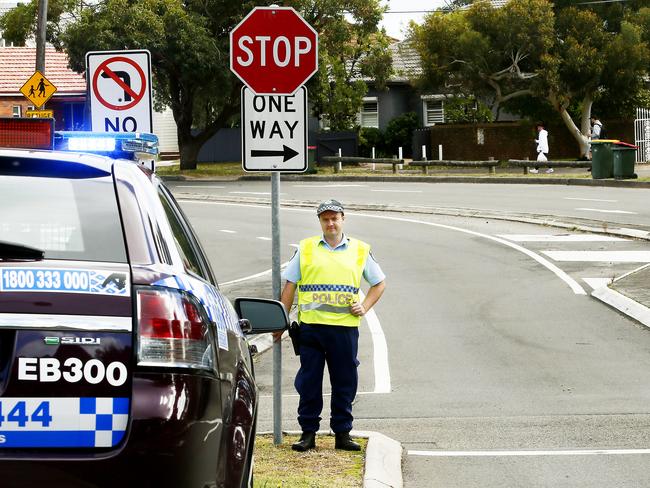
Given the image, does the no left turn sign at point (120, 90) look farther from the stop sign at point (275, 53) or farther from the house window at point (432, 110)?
the house window at point (432, 110)

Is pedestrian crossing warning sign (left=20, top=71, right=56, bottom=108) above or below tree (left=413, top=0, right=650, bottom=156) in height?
below

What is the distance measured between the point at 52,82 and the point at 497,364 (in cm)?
4597

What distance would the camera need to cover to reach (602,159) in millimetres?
Result: 34812

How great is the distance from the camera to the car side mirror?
5.49 m

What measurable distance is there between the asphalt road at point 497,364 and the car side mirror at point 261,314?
251 cm

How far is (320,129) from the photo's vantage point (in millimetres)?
53531

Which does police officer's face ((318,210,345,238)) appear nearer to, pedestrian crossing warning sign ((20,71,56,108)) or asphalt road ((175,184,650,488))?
asphalt road ((175,184,650,488))

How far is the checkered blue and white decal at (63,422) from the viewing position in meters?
3.49

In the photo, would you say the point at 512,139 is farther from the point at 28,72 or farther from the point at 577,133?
the point at 28,72

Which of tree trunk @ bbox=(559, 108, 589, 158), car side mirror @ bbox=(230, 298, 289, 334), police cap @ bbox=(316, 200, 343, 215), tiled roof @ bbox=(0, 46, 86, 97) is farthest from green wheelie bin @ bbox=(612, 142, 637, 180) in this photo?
car side mirror @ bbox=(230, 298, 289, 334)

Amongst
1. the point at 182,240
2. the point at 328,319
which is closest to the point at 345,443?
the point at 328,319

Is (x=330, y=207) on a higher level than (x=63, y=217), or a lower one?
lower

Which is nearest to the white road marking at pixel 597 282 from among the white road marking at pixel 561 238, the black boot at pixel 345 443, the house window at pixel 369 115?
the white road marking at pixel 561 238

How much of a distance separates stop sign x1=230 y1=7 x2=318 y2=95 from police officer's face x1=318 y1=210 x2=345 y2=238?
34.9 inches
